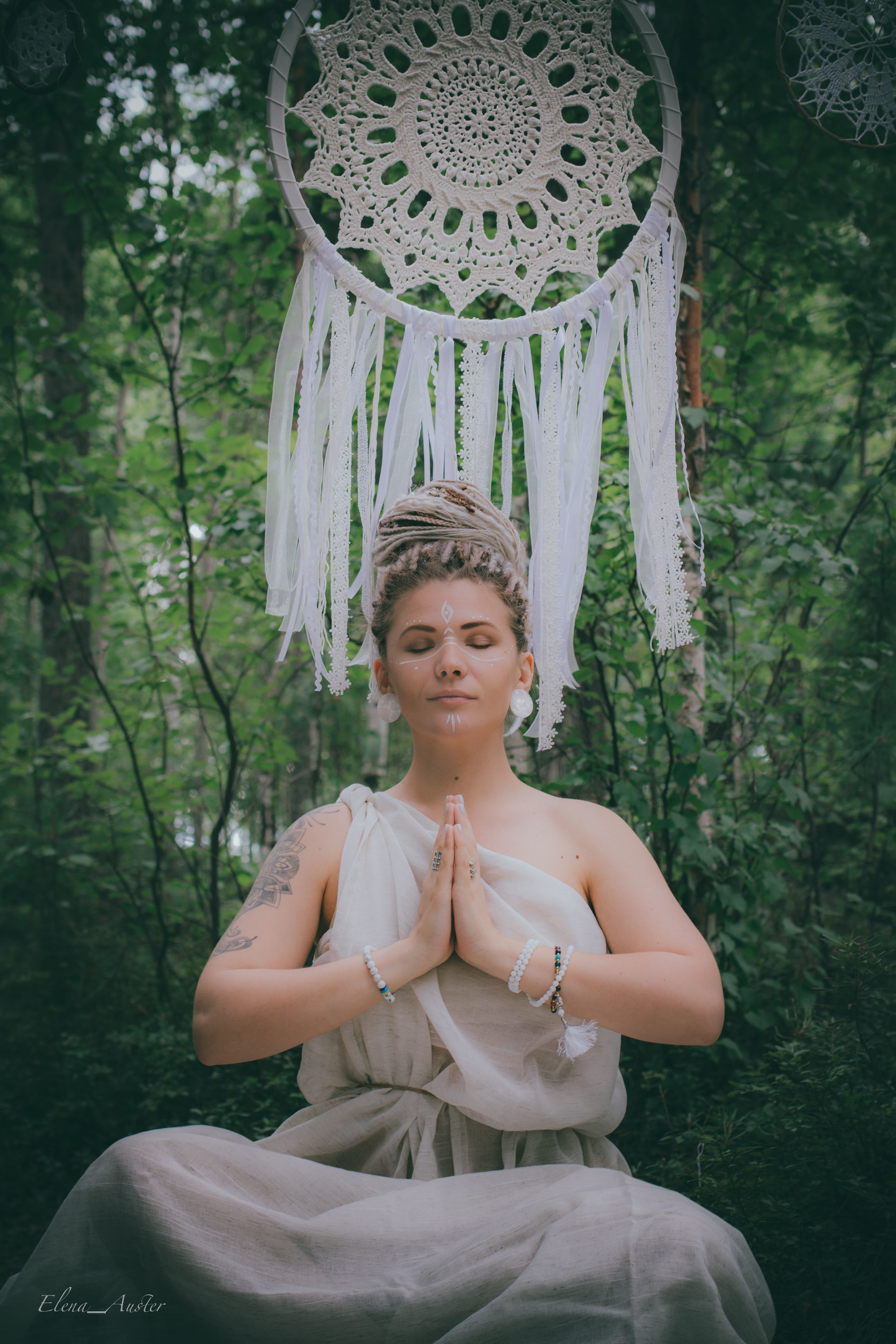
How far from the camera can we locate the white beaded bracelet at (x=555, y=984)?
155 centimetres

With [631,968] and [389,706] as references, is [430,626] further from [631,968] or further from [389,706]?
[631,968]

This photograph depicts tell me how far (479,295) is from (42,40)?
135cm

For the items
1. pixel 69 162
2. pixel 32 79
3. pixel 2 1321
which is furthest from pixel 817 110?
pixel 2 1321

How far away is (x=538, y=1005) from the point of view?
5.18ft

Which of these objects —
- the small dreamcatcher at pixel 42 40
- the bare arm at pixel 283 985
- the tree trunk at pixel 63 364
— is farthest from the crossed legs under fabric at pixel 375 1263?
the tree trunk at pixel 63 364

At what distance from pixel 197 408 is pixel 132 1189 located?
2.64m

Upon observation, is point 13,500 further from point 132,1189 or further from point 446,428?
point 132,1189

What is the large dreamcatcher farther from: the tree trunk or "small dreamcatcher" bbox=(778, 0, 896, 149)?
the tree trunk

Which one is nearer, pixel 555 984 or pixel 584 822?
pixel 555 984

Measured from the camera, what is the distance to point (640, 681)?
12.3ft

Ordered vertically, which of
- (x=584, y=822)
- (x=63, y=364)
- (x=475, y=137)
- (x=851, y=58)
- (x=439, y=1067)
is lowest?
(x=439, y=1067)

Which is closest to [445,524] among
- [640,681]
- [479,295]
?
[479,295]

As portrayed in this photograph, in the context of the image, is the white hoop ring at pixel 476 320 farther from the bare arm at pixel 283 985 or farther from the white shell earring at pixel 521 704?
the bare arm at pixel 283 985

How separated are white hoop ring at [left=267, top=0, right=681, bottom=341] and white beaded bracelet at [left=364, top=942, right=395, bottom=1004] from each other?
150cm
